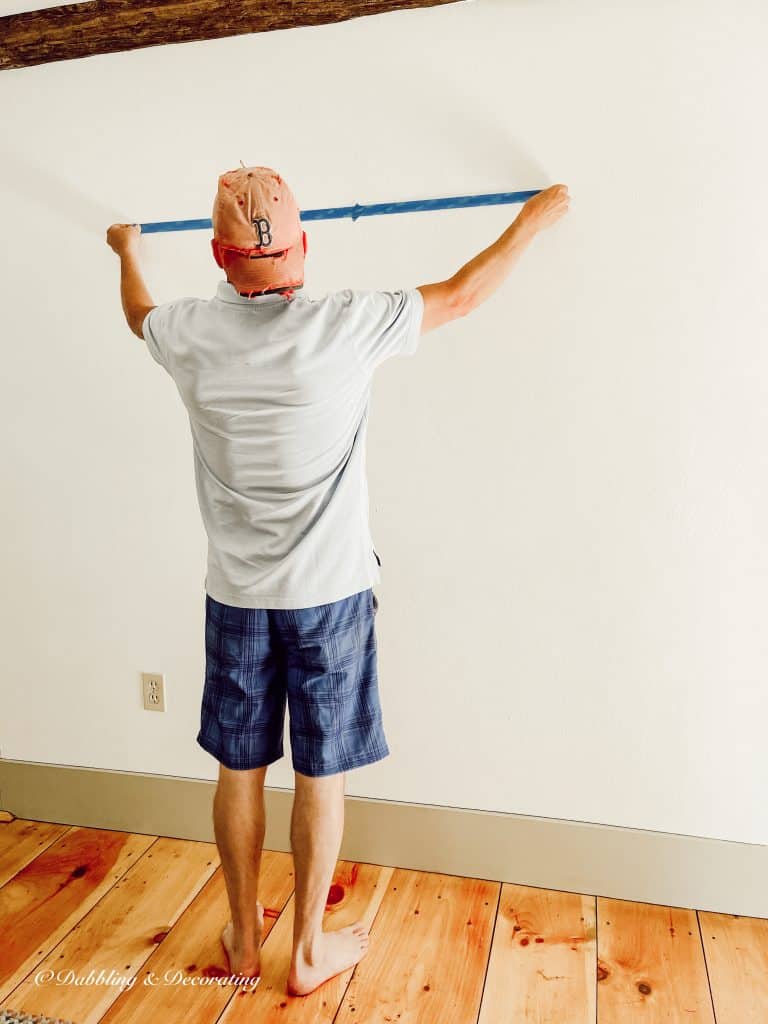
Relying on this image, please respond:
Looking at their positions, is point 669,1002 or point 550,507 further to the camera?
point 550,507

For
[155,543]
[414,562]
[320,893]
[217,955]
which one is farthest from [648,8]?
[217,955]

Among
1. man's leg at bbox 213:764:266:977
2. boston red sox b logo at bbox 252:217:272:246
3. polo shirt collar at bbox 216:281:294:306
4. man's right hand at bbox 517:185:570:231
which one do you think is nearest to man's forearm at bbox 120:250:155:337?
polo shirt collar at bbox 216:281:294:306

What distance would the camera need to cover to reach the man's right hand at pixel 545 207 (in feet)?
5.63

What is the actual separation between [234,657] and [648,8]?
1.50m

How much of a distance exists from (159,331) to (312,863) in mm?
1064

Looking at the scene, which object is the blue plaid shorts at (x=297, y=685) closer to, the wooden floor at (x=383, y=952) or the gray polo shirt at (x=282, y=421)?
the gray polo shirt at (x=282, y=421)

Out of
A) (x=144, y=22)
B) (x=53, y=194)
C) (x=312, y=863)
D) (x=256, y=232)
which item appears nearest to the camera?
(x=256, y=232)

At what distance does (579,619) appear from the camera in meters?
1.92

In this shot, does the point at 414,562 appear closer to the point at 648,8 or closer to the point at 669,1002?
the point at 669,1002

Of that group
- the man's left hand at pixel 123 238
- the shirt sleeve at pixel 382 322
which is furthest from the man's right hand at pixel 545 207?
the man's left hand at pixel 123 238

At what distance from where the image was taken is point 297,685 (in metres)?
1.65

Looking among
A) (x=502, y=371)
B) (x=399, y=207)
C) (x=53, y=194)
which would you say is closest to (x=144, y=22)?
(x=53, y=194)

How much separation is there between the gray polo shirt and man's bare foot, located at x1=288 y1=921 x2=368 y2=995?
0.73 meters

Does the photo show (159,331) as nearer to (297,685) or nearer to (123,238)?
(123,238)
